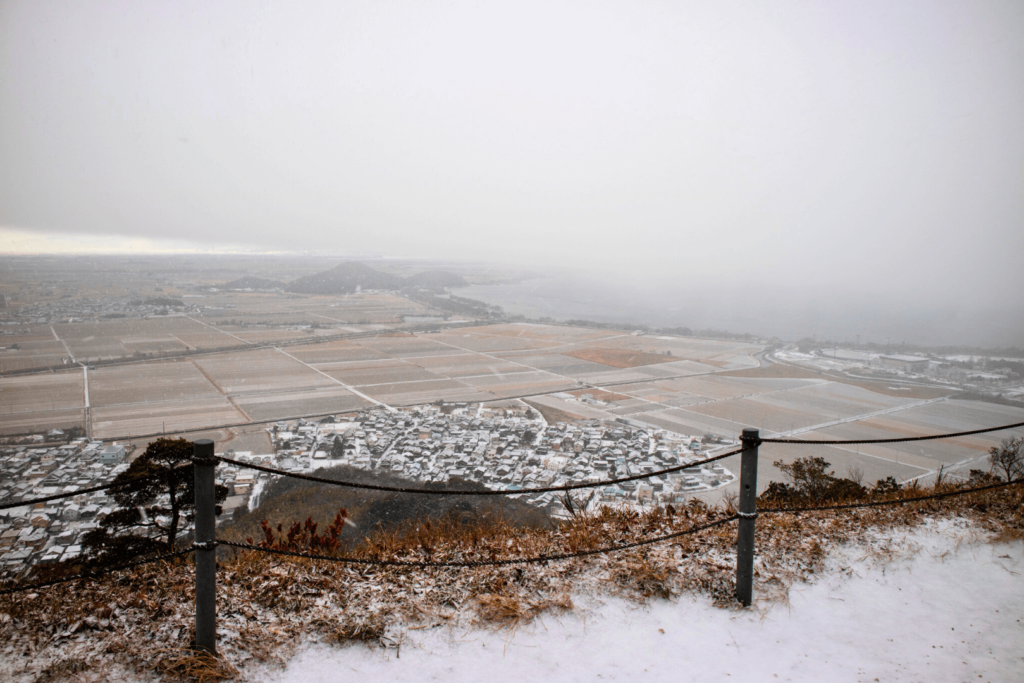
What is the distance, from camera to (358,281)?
6294cm

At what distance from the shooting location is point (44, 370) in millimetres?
24125

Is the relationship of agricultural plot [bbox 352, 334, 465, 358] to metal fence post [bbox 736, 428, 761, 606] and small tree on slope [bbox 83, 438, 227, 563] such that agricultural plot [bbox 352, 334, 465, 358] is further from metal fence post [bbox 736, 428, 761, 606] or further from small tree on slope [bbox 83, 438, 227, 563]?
metal fence post [bbox 736, 428, 761, 606]

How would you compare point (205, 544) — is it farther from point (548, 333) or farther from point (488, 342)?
point (548, 333)

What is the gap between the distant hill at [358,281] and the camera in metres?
60.1

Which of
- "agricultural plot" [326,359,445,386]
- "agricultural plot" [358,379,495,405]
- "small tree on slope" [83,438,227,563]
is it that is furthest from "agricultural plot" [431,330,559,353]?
"small tree on slope" [83,438,227,563]

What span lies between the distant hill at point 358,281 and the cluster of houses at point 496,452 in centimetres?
4438

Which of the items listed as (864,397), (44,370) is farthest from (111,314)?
(864,397)

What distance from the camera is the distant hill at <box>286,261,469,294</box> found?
197ft

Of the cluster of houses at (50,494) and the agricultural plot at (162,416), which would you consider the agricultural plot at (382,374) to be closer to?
the agricultural plot at (162,416)

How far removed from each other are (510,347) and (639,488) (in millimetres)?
25308

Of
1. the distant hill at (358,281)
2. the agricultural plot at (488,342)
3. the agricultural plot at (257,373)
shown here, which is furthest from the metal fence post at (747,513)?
the distant hill at (358,281)

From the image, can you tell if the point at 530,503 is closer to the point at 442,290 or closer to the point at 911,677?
the point at 911,677

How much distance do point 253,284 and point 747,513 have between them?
208ft

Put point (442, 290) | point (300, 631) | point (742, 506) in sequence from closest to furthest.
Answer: point (300, 631) < point (742, 506) < point (442, 290)
